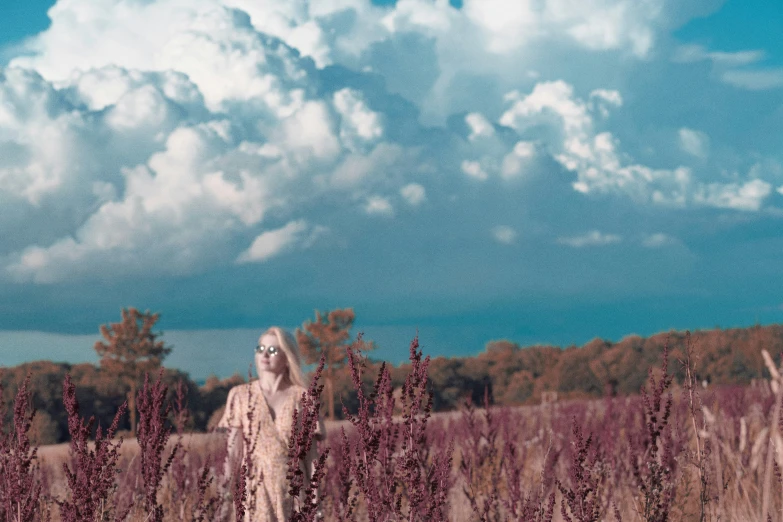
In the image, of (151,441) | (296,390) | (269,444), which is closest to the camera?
(151,441)

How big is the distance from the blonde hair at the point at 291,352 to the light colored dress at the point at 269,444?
66 mm

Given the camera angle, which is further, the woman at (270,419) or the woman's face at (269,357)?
the woman's face at (269,357)

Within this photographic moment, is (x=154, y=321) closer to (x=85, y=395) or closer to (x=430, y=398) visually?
(x=85, y=395)

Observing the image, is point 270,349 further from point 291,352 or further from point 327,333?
point 327,333

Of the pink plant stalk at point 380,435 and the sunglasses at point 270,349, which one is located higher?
the sunglasses at point 270,349

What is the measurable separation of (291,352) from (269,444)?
0.67 meters

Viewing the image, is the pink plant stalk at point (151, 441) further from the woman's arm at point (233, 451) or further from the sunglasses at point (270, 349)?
the sunglasses at point (270, 349)

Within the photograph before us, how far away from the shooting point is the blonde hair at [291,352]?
565cm

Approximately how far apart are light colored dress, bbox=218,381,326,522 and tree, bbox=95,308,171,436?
2331cm

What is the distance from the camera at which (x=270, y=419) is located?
18.3ft

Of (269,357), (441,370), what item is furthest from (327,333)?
(269,357)

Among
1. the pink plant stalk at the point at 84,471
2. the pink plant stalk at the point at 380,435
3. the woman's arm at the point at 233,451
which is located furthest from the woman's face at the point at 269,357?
the pink plant stalk at the point at 380,435

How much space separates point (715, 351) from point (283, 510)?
28.8m

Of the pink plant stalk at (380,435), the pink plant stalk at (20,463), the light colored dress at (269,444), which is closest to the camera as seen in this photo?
the pink plant stalk at (380,435)
